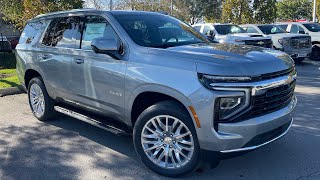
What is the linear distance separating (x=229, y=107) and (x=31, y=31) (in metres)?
4.29

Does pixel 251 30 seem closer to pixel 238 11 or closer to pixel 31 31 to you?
pixel 238 11

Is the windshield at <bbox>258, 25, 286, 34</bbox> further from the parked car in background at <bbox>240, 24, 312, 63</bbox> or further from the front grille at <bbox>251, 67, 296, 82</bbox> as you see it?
the front grille at <bbox>251, 67, 296, 82</bbox>

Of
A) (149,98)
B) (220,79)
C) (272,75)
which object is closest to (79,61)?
(149,98)

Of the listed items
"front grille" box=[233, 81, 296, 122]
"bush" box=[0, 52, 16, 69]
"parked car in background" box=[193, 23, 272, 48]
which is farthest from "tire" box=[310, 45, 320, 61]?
"bush" box=[0, 52, 16, 69]

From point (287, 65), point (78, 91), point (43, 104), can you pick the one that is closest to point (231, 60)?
point (287, 65)

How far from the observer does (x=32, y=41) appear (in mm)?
6289

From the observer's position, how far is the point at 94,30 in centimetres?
502

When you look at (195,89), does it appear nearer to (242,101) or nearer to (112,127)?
(242,101)

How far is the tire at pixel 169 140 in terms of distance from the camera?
3.86 m

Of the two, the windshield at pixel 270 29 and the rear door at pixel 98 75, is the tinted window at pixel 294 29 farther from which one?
the rear door at pixel 98 75

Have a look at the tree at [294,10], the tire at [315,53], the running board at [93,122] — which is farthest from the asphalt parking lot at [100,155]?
the tree at [294,10]

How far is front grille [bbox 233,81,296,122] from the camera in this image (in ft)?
12.0

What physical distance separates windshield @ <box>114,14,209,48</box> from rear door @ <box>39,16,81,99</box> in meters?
0.90

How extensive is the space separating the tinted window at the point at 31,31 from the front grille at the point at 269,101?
396cm
